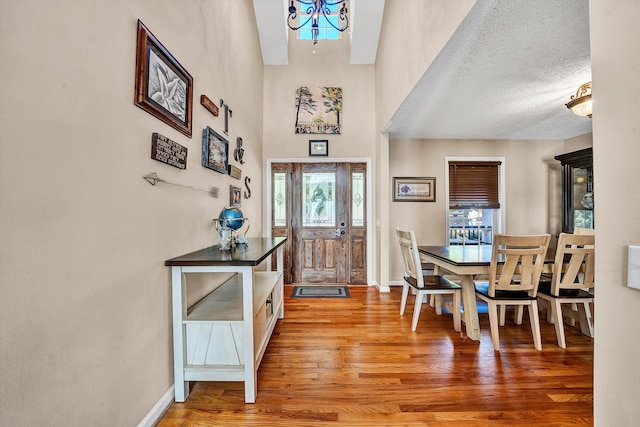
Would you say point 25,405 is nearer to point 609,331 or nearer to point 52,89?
point 52,89

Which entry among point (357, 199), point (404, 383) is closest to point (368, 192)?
point (357, 199)

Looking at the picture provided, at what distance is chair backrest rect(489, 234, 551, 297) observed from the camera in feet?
7.45

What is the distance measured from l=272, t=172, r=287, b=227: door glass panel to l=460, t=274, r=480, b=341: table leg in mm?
2863

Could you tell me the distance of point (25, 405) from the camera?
34.7 inches

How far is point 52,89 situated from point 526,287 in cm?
328

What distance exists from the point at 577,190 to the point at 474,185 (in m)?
1.29

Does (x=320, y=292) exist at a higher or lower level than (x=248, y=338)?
lower

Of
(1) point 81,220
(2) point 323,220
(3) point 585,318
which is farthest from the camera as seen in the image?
(2) point 323,220

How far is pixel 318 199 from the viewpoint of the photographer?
182 inches

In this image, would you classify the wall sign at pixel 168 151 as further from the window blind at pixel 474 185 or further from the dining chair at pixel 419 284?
the window blind at pixel 474 185

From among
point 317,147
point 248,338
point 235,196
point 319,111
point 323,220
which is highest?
point 319,111

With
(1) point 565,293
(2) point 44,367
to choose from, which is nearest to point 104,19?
(2) point 44,367

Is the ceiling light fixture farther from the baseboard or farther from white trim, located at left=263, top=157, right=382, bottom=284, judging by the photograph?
the baseboard

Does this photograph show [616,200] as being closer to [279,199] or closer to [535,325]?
[535,325]
